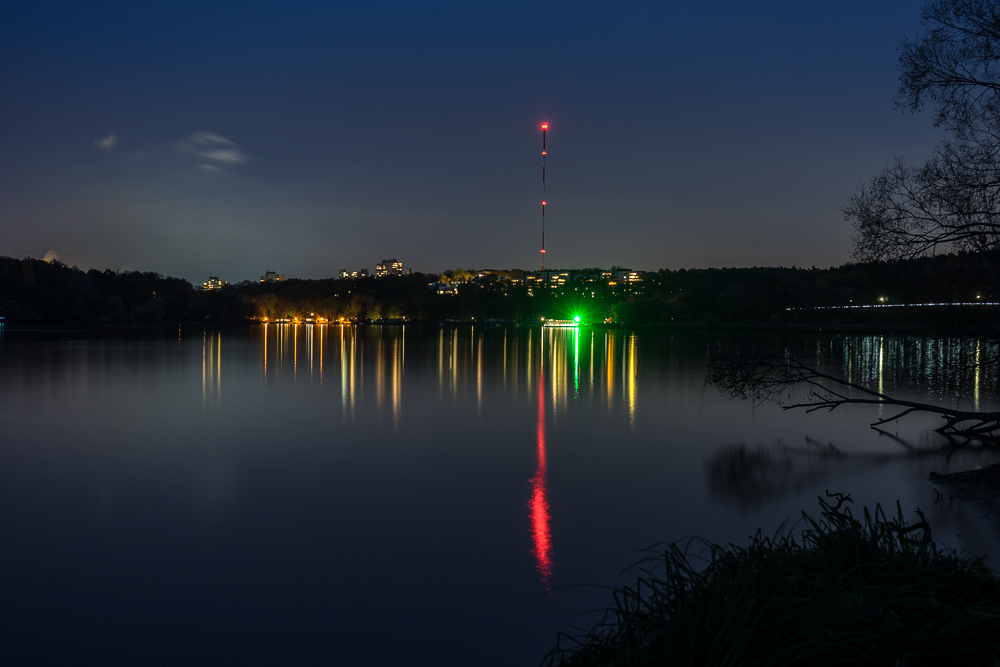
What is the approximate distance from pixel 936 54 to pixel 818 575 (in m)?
9.57

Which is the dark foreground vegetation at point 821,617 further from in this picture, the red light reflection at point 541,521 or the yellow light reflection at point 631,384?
the yellow light reflection at point 631,384

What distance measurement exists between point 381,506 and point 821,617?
25.5 feet

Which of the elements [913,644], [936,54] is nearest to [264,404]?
[936,54]

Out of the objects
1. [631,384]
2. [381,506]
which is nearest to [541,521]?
[381,506]

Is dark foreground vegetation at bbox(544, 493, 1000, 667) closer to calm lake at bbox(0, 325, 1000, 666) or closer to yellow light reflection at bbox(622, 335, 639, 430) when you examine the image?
calm lake at bbox(0, 325, 1000, 666)

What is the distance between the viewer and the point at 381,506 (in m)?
10.6

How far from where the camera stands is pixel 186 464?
1341cm

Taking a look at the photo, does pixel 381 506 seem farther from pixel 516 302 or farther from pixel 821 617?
pixel 516 302

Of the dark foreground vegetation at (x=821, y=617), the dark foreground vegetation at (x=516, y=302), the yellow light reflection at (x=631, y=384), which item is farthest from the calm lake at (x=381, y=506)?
the dark foreground vegetation at (x=516, y=302)

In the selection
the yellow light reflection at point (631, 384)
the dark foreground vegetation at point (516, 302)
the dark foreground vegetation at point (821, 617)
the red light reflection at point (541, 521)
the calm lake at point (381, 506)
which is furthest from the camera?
the dark foreground vegetation at point (516, 302)

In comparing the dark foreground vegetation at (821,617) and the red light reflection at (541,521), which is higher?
the dark foreground vegetation at (821,617)

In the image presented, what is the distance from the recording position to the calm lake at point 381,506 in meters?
6.77

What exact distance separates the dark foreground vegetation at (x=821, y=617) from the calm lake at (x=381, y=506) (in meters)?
2.78

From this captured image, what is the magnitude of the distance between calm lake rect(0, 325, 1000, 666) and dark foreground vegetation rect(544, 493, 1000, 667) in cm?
278
